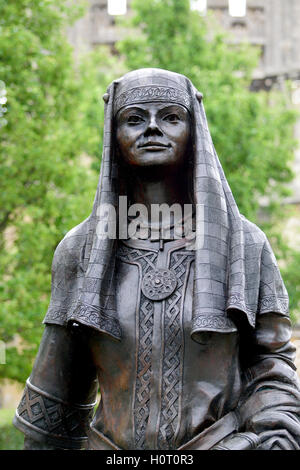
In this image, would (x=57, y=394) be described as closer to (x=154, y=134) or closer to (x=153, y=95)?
(x=154, y=134)

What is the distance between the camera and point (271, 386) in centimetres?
347

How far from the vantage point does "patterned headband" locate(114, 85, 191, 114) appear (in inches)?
149

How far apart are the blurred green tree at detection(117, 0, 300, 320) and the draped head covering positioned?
37.3 feet

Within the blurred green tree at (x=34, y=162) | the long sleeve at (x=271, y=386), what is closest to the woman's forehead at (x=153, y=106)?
the long sleeve at (x=271, y=386)

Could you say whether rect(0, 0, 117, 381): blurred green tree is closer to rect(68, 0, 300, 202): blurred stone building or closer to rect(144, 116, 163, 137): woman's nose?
rect(144, 116, 163, 137): woman's nose

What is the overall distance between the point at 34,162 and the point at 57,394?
31.5ft

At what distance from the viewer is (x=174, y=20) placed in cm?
1684

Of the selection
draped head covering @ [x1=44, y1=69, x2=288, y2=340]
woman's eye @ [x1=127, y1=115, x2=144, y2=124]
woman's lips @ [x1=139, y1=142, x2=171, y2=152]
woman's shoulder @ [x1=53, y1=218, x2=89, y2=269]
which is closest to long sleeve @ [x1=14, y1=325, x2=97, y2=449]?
draped head covering @ [x1=44, y1=69, x2=288, y2=340]

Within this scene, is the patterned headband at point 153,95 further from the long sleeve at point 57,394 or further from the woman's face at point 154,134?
the long sleeve at point 57,394

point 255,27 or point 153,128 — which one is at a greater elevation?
point 255,27

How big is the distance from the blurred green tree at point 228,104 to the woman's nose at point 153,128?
11.5 m

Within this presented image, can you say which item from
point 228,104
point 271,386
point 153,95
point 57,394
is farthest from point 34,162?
point 271,386

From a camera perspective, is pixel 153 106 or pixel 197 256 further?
pixel 153 106

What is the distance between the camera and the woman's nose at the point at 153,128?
12.2 feet
